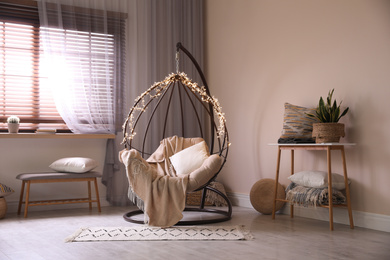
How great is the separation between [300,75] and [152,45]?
188 cm

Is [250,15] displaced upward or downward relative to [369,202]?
upward

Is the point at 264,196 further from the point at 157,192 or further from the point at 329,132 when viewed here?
the point at 157,192

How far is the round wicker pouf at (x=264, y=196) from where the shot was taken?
14.6ft

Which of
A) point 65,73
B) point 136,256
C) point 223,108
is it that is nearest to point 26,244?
point 136,256

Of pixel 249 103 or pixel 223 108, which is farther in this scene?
pixel 223 108

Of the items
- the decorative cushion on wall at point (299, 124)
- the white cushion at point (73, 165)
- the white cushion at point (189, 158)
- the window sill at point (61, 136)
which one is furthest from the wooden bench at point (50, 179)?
the decorative cushion on wall at point (299, 124)

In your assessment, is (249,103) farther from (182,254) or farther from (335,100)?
(182,254)

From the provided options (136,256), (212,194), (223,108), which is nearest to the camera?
(136,256)

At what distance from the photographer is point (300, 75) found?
14.4 feet

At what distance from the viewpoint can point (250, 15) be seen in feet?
16.6

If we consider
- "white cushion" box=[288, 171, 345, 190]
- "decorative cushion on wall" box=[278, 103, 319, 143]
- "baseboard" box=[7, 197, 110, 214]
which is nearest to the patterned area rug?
"white cushion" box=[288, 171, 345, 190]

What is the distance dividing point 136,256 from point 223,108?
294cm

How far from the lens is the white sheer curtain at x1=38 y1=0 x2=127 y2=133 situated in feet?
16.2

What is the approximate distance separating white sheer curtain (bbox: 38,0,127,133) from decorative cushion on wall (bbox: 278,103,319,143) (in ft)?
6.59
